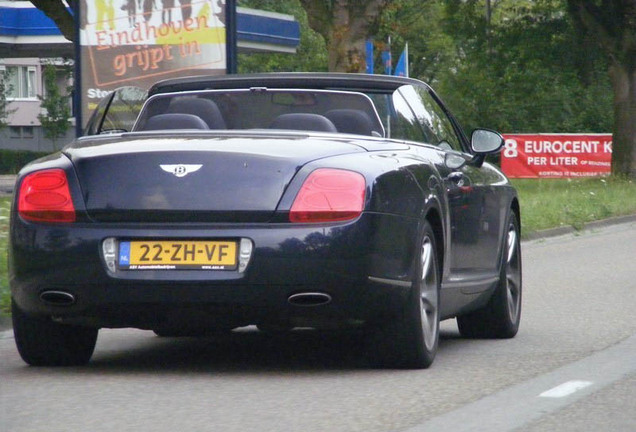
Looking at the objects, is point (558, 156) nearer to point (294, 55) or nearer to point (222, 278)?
point (294, 55)

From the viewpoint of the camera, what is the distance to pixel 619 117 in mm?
40344

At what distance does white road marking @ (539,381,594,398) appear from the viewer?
672 cm

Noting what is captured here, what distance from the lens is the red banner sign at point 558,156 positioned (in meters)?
44.9

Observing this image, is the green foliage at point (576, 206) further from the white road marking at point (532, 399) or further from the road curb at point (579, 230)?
the white road marking at point (532, 399)

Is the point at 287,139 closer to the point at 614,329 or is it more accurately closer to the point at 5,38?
the point at 614,329

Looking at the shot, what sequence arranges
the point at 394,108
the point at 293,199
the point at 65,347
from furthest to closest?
the point at 394,108, the point at 65,347, the point at 293,199

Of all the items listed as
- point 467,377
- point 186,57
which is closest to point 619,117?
point 186,57

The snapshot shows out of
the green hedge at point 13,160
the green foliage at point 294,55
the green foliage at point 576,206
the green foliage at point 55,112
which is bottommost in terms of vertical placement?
the green hedge at point 13,160

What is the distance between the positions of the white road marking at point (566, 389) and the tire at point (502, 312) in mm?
2013

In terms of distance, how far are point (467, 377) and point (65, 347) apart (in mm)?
1834

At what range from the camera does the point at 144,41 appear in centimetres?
1803

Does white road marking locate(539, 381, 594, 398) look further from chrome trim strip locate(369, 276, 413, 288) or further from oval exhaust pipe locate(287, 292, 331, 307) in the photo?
oval exhaust pipe locate(287, 292, 331, 307)

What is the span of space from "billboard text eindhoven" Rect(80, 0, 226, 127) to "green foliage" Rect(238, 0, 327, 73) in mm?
60993

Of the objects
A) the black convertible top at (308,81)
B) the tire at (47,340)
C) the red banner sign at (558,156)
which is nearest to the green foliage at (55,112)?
the red banner sign at (558,156)
